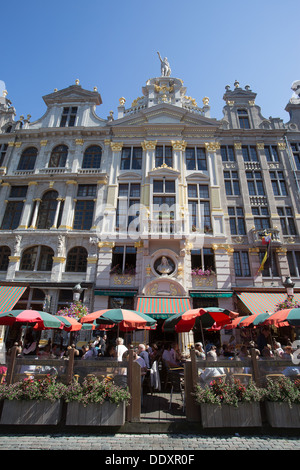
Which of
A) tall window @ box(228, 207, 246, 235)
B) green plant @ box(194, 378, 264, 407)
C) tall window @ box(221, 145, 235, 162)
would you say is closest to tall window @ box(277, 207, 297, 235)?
tall window @ box(228, 207, 246, 235)

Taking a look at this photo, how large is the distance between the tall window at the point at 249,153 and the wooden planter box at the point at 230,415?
20.1 metres

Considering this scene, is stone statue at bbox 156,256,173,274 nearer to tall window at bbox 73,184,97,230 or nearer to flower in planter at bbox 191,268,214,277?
flower in planter at bbox 191,268,214,277

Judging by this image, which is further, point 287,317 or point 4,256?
point 4,256

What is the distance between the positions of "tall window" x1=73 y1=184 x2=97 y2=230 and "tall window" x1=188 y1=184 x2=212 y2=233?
7941 mm

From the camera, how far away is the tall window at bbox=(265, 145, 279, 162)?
73.5ft

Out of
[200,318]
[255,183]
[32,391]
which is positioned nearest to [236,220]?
[255,183]

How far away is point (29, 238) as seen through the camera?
65.5 feet

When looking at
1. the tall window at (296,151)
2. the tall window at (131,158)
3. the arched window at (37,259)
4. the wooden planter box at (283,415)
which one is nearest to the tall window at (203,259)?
the tall window at (131,158)

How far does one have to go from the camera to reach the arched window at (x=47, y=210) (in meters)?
20.7

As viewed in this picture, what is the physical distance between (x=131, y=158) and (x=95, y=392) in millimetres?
18991

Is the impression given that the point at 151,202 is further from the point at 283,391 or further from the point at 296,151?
the point at 283,391

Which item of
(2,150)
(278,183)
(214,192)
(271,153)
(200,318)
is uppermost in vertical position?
(2,150)

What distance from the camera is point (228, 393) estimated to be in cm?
666
